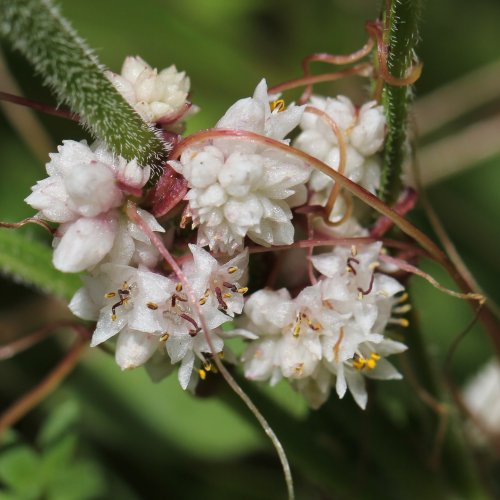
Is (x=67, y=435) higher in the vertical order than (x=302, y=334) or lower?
lower

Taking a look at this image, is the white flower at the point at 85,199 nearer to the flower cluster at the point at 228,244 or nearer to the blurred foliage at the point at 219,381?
the flower cluster at the point at 228,244

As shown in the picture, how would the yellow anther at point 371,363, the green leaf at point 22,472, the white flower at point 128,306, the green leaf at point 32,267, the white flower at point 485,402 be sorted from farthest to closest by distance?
the white flower at point 485,402, the green leaf at point 22,472, the green leaf at point 32,267, the yellow anther at point 371,363, the white flower at point 128,306

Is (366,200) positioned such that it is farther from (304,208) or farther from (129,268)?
(129,268)

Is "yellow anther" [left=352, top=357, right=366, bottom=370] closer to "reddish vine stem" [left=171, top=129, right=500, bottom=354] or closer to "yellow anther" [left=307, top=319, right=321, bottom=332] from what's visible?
"yellow anther" [left=307, top=319, right=321, bottom=332]

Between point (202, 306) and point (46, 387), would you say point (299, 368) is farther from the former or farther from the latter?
point (46, 387)

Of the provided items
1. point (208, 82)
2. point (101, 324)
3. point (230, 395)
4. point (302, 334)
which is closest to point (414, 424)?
point (230, 395)

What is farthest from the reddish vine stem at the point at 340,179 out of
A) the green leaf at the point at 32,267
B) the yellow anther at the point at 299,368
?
the green leaf at the point at 32,267

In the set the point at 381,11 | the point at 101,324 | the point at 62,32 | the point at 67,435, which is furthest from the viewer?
the point at 67,435
